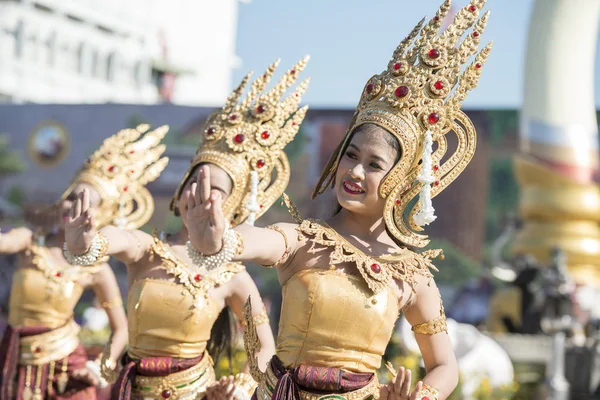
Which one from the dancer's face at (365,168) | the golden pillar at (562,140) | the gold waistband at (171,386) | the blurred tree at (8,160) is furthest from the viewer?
the blurred tree at (8,160)

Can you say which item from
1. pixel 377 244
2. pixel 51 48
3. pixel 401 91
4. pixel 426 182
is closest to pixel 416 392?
pixel 377 244

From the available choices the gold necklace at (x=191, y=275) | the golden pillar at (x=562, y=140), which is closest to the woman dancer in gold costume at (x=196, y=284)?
the gold necklace at (x=191, y=275)

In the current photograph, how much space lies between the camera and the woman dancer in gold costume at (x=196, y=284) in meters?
4.65

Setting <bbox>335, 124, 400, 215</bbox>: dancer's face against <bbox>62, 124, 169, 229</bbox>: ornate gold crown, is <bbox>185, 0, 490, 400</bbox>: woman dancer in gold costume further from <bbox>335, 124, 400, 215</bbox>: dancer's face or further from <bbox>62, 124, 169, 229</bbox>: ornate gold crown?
<bbox>62, 124, 169, 229</bbox>: ornate gold crown

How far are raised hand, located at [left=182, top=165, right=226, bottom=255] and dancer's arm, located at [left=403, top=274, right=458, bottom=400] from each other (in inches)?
39.0

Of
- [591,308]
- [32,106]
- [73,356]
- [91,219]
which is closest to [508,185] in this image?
[591,308]

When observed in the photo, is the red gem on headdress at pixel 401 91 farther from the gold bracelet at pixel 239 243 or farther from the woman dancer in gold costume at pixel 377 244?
the gold bracelet at pixel 239 243

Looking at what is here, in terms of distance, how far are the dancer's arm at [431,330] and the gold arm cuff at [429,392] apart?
13 cm

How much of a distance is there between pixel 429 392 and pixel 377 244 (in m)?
0.57

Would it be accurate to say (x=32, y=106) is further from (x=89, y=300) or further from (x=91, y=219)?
(x=91, y=219)

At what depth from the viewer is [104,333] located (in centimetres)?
980

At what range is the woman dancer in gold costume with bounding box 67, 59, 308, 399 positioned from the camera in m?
4.65

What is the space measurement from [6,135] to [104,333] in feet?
21.5

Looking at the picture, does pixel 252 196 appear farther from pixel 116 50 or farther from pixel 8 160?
pixel 116 50
